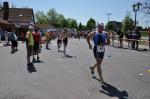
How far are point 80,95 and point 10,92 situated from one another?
1898 millimetres

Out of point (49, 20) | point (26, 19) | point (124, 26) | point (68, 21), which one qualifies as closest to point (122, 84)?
point (26, 19)

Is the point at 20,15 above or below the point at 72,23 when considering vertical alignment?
above

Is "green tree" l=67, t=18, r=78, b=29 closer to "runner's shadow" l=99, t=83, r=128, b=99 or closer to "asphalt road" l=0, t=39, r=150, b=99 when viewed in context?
"asphalt road" l=0, t=39, r=150, b=99

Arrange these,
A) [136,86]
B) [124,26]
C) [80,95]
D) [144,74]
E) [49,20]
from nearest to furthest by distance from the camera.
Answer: [80,95]
[136,86]
[144,74]
[124,26]
[49,20]

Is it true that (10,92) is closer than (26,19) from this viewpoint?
Yes

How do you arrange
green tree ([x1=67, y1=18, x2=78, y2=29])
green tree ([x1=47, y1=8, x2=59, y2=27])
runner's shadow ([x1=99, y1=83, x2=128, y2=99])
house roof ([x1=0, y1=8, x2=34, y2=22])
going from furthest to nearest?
green tree ([x1=67, y1=18, x2=78, y2=29]) → green tree ([x1=47, y1=8, x2=59, y2=27]) → house roof ([x1=0, y1=8, x2=34, y2=22]) → runner's shadow ([x1=99, y1=83, x2=128, y2=99])

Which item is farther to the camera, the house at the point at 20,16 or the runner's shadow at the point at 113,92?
the house at the point at 20,16

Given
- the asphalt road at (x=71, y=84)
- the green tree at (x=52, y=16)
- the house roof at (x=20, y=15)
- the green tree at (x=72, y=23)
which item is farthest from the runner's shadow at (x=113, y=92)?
the green tree at (x=72, y=23)

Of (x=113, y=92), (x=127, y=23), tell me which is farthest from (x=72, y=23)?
(x=113, y=92)

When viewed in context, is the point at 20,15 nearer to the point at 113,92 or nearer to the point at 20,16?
the point at 20,16

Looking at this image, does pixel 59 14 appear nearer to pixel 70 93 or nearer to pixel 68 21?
pixel 68 21

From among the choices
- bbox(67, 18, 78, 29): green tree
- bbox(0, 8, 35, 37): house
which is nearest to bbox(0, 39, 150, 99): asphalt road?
bbox(0, 8, 35, 37): house

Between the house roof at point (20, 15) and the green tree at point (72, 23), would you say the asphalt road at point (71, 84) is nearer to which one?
the house roof at point (20, 15)

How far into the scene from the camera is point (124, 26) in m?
87.5
